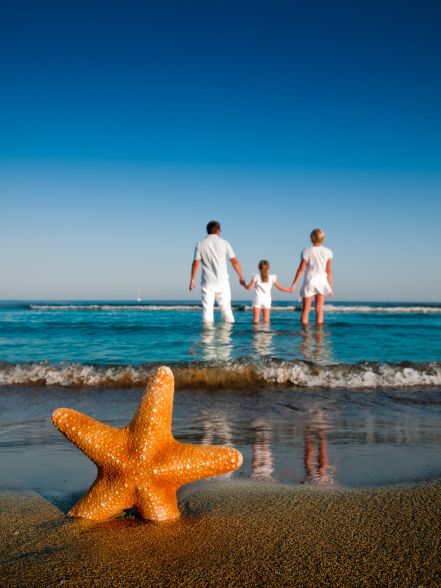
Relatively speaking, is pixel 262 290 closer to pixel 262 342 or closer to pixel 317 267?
pixel 317 267

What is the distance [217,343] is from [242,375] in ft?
9.44

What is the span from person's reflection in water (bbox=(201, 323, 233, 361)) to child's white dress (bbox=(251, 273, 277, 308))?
6.12ft

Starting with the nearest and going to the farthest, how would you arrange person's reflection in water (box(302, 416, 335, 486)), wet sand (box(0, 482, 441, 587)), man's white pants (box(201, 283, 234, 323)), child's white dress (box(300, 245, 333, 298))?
1. wet sand (box(0, 482, 441, 587))
2. person's reflection in water (box(302, 416, 335, 486))
3. man's white pants (box(201, 283, 234, 323))
4. child's white dress (box(300, 245, 333, 298))

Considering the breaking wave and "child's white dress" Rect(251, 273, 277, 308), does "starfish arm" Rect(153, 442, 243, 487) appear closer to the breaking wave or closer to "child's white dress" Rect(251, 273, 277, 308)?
the breaking wave

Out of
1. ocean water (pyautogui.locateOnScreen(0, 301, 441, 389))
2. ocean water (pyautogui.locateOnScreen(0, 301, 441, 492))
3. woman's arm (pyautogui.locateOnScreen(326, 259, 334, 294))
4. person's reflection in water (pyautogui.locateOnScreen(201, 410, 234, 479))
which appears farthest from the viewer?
woman's arm (pyautogui.locateOnScreen(326, 259, 334, 294))

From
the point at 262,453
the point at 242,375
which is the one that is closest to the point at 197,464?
the point at 262,453

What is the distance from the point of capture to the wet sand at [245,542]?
68.7 inches

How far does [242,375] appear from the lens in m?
6.61

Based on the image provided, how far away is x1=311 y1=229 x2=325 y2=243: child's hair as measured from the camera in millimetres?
11617

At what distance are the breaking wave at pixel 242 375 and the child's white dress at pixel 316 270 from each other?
4.86 m

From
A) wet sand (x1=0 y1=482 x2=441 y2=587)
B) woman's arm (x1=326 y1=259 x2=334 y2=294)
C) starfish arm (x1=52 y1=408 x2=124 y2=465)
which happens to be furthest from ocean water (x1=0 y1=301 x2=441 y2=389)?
starfish arm (x1=52 y1=408 x2=124 y2=465)

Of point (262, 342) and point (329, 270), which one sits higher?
point (329, 270)

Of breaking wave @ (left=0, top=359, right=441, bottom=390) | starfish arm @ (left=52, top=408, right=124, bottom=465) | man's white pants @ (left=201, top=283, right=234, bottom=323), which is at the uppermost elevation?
man's white pants @ (left=201, top=283, right=234, bottom=323)

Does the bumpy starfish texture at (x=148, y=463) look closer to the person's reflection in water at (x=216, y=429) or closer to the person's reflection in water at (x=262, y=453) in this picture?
the person's reflection in water at (x=262, y=453)
